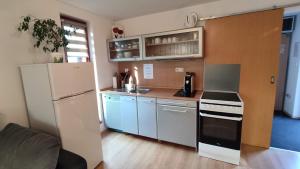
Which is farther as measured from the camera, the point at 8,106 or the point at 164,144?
the point at 164,144

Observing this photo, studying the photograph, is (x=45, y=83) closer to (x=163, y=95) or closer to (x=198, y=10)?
(x=163, y=95)

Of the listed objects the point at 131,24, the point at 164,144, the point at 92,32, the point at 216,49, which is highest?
the point at 131,24

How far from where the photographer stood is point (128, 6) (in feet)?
8.16

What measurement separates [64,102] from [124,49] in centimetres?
181

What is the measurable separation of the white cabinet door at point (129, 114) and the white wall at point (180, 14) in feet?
4.68

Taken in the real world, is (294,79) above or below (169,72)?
below

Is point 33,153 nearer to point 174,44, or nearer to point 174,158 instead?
point 174,158

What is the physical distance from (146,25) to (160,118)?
1.85 m

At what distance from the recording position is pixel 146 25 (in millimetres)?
3018

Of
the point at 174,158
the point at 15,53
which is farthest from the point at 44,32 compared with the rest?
the point at 174,158

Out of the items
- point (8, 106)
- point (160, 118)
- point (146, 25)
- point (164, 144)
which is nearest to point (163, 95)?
point (160, 118)

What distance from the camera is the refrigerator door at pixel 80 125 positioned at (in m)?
1.62

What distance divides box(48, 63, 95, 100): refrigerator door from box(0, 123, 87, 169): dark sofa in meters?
0.45

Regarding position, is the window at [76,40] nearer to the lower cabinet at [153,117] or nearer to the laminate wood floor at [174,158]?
the lower cabinet at [153,117]
